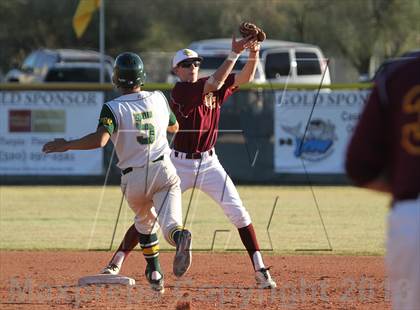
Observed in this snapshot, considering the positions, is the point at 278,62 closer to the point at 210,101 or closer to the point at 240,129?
the point at 240,129

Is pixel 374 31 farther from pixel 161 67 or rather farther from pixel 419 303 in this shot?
pixel 419 303

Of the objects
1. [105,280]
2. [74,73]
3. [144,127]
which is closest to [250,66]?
[144,127]

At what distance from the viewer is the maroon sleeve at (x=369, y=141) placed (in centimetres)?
→ 393

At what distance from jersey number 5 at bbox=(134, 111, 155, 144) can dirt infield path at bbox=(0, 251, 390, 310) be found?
1260 mm

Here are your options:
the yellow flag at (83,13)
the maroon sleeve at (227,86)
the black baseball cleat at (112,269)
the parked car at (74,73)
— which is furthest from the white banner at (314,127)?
the black baseball cleat at (112,269)

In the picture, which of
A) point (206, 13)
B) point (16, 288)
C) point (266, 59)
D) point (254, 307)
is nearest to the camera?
point (254, 307)

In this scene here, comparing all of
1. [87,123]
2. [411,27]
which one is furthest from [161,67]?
[87,123]

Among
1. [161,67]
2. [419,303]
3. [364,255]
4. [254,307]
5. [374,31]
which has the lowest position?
[161,67]

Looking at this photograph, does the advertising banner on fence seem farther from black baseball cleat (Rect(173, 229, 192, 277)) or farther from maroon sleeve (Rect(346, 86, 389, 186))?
maroon sleeve (Rect(346, 86, 389, 186))

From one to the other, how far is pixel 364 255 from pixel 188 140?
10.4ft

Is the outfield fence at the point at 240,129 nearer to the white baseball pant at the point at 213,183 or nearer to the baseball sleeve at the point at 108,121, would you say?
the white baseball pant at the point at 213,183

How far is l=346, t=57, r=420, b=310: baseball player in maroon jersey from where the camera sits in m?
3.83

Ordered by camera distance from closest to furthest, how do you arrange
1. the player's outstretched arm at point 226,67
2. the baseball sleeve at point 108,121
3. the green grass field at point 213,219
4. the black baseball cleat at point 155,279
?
the baseball sleeve at point 108,121, the black baseball cleat at point 155,279, the player's outstretched arm at point 226,67, the green grass field at point 213,219

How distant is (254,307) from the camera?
7.24m
